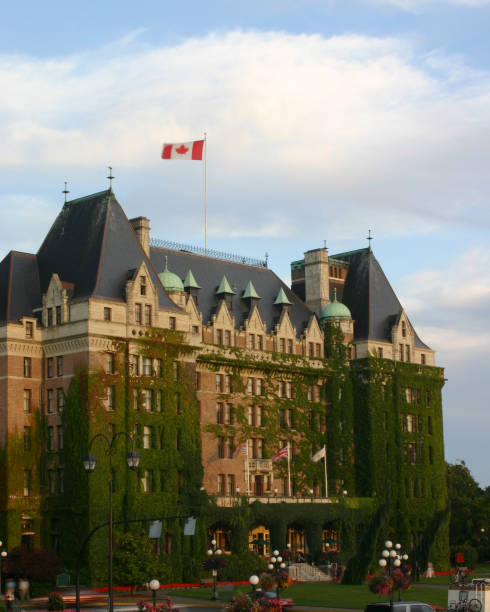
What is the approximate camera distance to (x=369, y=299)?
388 feet

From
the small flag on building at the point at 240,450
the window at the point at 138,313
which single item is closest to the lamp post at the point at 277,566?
the small flag on building at the point at 240,450

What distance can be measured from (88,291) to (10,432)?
12.3 m

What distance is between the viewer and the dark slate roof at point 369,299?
4594 inches

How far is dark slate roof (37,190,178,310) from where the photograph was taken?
94188 mm

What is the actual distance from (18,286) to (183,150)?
1795 centimetres

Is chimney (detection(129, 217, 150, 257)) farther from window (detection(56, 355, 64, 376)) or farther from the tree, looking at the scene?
the tree

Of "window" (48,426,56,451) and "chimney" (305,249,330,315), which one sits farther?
"chimney" (305,249,330,315)

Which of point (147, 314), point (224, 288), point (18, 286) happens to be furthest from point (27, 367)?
point (224, 288)

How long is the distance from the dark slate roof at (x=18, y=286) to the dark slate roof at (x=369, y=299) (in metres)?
33.9

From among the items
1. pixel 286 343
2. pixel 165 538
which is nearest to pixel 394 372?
pixel 286 343

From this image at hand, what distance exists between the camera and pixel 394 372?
11462 cm

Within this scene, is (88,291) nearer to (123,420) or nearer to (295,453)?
(123,420)

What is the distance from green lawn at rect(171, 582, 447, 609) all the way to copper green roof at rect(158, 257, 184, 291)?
83.9 ft

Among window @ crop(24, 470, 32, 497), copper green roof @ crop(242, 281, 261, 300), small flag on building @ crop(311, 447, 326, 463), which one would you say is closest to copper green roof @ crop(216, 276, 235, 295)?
copper green roof @ crop(242, 281, 261, 300)
